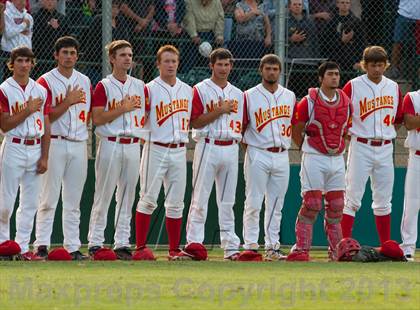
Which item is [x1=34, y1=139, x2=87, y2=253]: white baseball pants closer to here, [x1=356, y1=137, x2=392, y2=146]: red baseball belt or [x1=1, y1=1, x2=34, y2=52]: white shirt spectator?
[x1=1, y1=1, x2=34, y2=52]: white shirt spectator

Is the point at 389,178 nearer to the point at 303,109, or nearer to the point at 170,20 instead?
the point at 303,109

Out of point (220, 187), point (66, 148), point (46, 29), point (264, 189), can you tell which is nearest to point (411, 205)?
point (264, 189)

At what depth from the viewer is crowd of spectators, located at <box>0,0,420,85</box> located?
13.7 m

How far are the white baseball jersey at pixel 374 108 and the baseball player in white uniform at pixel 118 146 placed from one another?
2.35 metres

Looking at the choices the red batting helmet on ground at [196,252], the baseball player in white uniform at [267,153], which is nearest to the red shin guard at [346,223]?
the baseball player in white uniform at [267,153]

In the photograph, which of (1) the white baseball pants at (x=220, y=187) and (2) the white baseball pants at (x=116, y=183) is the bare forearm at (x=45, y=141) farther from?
(1) the white baseball pants at (x=220, y=187)

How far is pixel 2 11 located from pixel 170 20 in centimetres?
219

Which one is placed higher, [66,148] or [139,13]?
[139,13]

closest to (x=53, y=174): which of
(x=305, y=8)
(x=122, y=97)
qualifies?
(x=122, y=97)

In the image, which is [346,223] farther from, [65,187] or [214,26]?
[214,26]

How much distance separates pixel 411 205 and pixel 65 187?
3830 millimetres

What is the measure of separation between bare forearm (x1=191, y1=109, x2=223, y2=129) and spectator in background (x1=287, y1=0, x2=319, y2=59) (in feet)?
8.72

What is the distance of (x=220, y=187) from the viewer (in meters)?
12.3

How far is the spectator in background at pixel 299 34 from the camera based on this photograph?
571 inches
